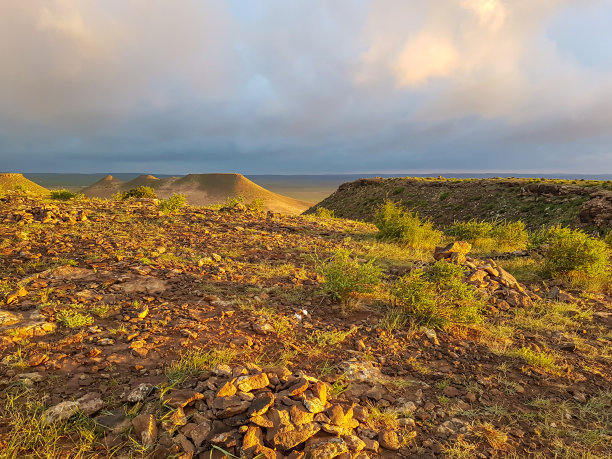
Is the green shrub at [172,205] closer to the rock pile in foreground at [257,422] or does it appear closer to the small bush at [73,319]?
the small bush at [73,319]

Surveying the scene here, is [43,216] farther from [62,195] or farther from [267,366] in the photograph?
[267,366]

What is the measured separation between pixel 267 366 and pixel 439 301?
10.1ft

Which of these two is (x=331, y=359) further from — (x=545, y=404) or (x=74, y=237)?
(x=74, y=237)

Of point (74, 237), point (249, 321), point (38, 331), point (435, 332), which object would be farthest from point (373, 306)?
point (74, 237)

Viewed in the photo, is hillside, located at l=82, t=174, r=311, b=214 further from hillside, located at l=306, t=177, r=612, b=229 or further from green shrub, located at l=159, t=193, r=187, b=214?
green shrub, located at l=159, t=193, r=187, b=214

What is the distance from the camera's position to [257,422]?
7.75 feet

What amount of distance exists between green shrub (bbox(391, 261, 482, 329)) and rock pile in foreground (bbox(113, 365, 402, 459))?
244cm

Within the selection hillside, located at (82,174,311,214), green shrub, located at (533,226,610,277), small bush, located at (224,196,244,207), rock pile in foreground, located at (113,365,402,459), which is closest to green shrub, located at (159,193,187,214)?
small bush, located at (224,196,244,207)

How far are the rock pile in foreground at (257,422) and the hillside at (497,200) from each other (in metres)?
22.1

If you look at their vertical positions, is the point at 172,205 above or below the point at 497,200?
above

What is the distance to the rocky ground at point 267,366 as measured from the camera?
240cm

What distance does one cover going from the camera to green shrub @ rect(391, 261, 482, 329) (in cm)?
487

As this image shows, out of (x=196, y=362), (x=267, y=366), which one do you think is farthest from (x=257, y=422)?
(x=196, y=362)

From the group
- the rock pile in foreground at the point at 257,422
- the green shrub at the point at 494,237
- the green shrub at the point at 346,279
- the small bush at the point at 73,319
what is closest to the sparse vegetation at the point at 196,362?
the rock pile in foreground at the point at 257,422
